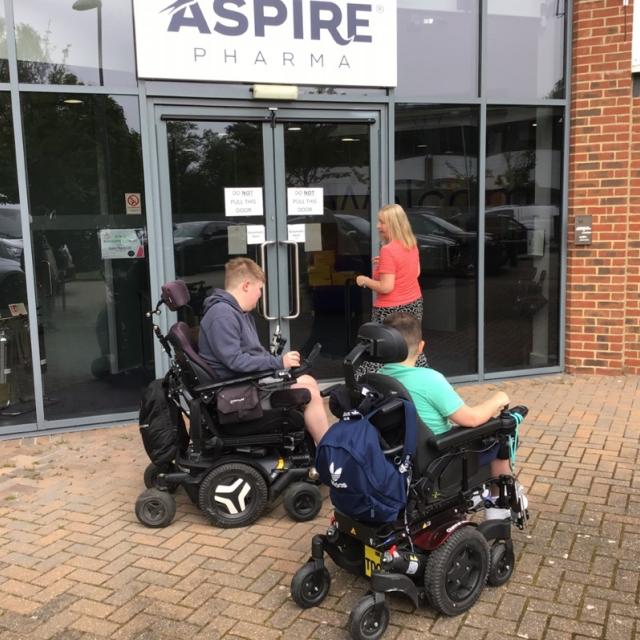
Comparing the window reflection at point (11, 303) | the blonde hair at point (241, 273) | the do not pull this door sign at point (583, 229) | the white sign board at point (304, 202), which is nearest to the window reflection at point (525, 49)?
the do not pull this door sign at point (583, 229)

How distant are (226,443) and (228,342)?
21.0 inches

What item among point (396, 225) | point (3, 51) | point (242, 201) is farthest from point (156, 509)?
point (3, 51)

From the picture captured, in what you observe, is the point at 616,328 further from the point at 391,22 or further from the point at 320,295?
the point at 391,22

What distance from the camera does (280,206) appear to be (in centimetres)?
596

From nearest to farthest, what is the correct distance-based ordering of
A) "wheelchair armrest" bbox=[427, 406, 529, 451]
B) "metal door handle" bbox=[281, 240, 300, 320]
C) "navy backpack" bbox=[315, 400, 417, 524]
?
"navy backpack" bbox=[315, 400, 417, 524] → "wheelchair armrest" bbox=[427, 406, 529, 451] → "metal door handle" bbox=[281, 240, 300, 320]

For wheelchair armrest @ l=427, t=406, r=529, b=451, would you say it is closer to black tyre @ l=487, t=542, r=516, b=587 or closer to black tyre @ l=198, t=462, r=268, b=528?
black tyre @ l=487, t=542, r=516, b=587

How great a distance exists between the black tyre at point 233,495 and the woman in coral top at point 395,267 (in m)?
1.66

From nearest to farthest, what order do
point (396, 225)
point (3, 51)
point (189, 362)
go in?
1. point (189, 362)
2. point (3, 51)
3. point (396, 225)

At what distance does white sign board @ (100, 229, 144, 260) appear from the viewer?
220 inches

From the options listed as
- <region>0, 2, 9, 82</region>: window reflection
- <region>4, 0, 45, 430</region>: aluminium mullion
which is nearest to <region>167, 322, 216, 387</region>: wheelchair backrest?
<region>4, 0, 45, 430</region>: aluminium mullion

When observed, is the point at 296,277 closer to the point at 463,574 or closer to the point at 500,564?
the point at 500,564

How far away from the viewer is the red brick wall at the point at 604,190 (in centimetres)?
644

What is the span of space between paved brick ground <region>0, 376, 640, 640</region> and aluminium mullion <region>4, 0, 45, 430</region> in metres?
0.69

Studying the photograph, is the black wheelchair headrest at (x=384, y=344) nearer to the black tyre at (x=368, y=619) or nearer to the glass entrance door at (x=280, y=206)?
the black tyre at (x=368, y=619)
